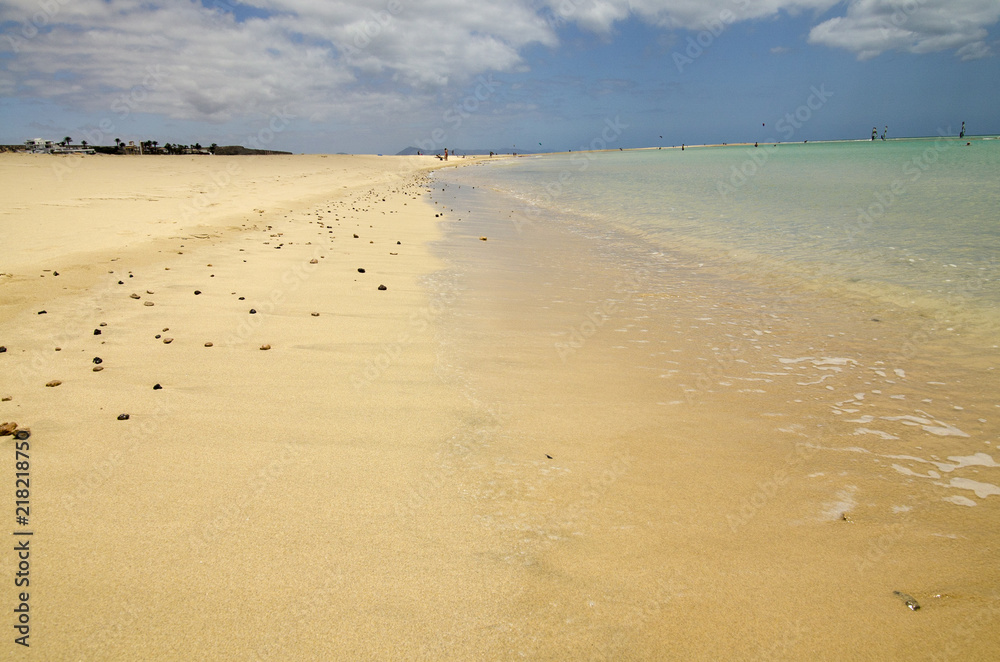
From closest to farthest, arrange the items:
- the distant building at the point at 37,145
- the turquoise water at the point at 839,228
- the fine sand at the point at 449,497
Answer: the fine sand at the point at 449,497, the turquoise water at the point at 839,228, the distant building at the point at 37,145

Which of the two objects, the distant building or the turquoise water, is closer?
the turquoise water

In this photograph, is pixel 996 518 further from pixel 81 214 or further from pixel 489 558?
pixel 81 214

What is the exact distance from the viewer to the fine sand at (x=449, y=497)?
2014 mm

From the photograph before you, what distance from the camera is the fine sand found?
201cm

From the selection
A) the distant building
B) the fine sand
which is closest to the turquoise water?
the fine sand

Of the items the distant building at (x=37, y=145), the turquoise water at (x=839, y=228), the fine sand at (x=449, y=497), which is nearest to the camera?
the fine sand at (x=449, y=497)

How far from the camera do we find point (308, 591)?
2113 mm

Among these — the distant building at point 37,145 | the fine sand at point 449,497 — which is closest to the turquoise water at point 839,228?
the fine sand at point 449,497

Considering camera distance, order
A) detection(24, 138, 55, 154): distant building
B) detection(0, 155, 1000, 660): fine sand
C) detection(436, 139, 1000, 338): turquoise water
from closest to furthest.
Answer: detection(0, 155, 1000, 660): fine sand, detection(436, 139, 1000, 338): turquoise water, detection(24, 138, 55, 154): distant building

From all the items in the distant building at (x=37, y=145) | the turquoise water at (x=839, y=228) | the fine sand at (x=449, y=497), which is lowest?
the fine sand at (x=449, y=497)

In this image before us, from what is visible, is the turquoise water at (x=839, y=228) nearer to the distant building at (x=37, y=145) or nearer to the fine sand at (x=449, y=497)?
the fine sand at (x=449, y=497)

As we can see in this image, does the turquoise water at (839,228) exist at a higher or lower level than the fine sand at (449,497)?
higher

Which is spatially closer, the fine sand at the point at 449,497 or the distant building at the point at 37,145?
the fine sand at the point at 449,497

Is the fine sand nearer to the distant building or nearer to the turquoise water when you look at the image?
the turquoise water
